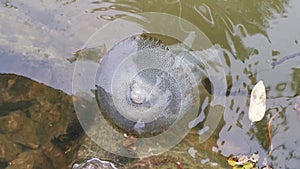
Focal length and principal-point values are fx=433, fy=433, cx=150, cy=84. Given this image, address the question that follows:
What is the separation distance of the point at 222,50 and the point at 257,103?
1.69ft

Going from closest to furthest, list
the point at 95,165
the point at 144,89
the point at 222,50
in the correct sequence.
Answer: the point at 95,165, the point at 144,89, the point at 222,50

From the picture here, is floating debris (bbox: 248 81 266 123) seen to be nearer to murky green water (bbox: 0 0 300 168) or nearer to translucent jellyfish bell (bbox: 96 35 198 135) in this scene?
murky green water (bbox: 0 0 300 168)

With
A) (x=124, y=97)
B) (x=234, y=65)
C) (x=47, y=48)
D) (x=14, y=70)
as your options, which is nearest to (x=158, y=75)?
(x=124, y=97)

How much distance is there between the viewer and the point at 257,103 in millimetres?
3398

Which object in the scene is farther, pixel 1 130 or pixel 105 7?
pixel 105 7

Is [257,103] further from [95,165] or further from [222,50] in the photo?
[95,165]

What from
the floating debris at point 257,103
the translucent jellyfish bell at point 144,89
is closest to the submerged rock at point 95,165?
the translucent jellyfish bell at point 144,89

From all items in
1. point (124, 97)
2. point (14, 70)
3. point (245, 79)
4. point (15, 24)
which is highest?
point (245, 79)

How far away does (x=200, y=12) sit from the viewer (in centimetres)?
363

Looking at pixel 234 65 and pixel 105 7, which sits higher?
pixel 234 65

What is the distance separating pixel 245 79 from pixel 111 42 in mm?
1130

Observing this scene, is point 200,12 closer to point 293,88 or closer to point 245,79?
point 245,79

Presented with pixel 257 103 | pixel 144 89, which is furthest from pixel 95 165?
pixel 257 103

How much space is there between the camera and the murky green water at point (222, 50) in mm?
3383
